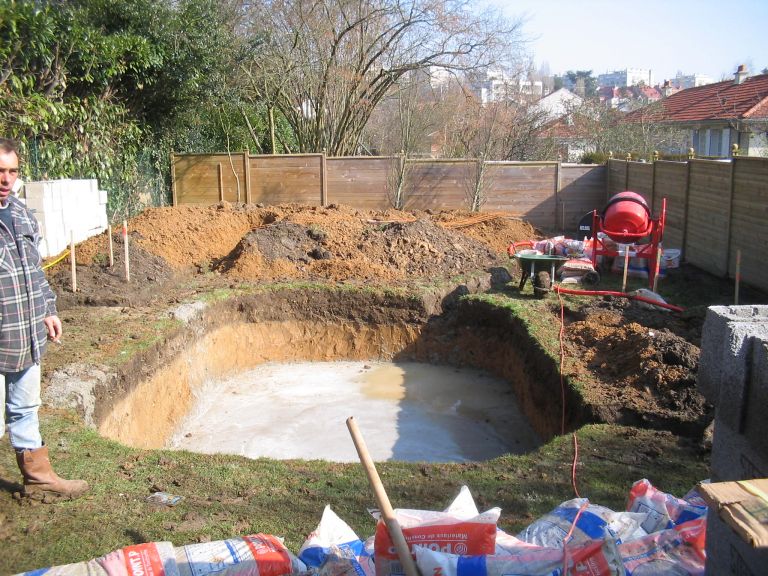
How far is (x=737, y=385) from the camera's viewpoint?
338cm

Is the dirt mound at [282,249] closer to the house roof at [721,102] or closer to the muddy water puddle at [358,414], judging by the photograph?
the muddy water puddle at [358,414]

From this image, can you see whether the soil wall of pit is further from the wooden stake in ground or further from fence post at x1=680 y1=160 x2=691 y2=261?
the wooden stake in ground

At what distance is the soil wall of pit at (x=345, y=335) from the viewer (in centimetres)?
942

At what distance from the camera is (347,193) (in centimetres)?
1805

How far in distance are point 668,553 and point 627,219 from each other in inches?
328

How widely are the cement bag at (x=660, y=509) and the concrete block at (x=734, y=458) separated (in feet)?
0.75

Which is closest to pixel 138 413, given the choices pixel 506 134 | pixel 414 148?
pixel 506 134

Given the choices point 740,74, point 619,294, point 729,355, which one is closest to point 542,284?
point 619,294

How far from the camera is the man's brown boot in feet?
14.1

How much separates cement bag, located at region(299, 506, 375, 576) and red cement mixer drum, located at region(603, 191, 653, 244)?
27.5 ft

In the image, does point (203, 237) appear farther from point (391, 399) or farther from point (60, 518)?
point (60, 518)

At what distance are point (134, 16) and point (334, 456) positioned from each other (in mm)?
11623

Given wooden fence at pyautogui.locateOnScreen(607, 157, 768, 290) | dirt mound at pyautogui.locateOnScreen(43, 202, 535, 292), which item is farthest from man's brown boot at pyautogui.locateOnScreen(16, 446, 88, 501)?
wooden fence at pyautogui.locateOnScreen(607, 157, 768, 290)

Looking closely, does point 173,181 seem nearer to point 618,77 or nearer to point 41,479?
point 41,479
